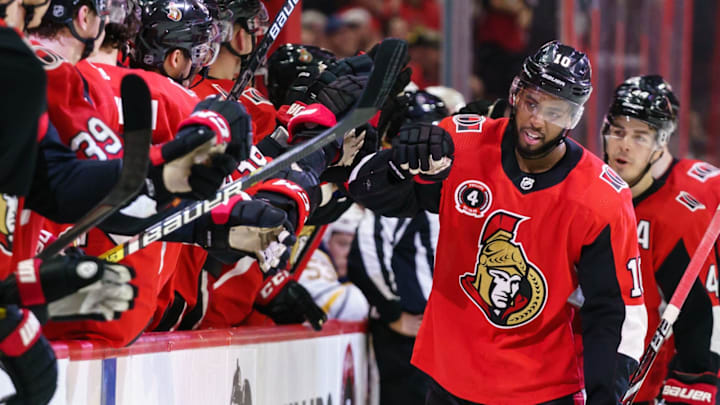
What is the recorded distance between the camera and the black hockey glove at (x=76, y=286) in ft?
5.58

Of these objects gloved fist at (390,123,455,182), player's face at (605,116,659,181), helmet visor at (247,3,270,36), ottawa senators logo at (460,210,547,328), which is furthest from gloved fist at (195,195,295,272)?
player's face at (605,116,659,181)

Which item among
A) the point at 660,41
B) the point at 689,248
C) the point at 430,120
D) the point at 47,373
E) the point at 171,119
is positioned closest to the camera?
the point at 47,373

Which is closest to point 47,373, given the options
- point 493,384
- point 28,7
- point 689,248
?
point 28,7

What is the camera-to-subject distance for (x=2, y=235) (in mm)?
1989

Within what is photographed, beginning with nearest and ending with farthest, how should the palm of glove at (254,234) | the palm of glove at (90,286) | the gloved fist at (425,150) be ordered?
the palm of glove at (90,286), the palm of glove at (254,234), the gloved fist at (425,150)

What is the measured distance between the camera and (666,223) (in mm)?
3625

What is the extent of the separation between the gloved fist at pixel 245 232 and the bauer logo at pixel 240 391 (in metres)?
0.97

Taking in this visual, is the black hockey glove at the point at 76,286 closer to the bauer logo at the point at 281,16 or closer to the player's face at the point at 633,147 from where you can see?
the bauer logo at the point at 281,16

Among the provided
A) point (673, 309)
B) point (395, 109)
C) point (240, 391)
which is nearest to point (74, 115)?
point (240, 391)

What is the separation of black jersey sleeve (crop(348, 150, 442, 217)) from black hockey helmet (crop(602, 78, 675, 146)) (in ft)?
3.19

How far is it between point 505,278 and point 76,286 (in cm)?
152

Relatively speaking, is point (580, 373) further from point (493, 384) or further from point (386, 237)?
point (386, 237)

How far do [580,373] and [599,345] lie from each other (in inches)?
7.0

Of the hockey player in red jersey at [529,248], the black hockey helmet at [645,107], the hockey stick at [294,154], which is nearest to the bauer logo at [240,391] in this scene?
the hockey player in red jersey at [529,248]
